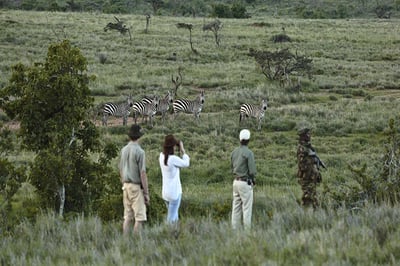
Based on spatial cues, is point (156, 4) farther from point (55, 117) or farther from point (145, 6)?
point (55, 117)

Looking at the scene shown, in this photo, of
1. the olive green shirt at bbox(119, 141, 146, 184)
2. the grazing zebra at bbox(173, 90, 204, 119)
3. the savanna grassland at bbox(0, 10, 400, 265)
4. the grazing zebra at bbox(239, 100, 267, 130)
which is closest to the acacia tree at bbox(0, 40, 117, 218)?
the savanna grassland at bbox(0, 10, 400, 265)

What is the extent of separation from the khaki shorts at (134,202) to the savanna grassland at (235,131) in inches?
11.9

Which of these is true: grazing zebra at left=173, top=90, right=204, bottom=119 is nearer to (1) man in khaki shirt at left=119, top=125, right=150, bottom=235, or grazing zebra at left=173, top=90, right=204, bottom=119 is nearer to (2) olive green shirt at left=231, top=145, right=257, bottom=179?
(2) olive green shirt at left=231, top=145, right=257, bottom=179

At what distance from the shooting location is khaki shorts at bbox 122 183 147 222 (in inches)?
347

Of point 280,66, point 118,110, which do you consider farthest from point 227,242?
point 280,66

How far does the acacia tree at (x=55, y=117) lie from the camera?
37.5 ft

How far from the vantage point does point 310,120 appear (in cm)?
2347

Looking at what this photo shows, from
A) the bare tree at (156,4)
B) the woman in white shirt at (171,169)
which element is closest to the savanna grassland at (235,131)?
the woman in white shirt at (171,169)

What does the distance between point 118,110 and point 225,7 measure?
5307 centimetres

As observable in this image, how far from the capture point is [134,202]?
888 cm

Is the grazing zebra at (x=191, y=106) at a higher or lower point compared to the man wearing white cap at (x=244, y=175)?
higher

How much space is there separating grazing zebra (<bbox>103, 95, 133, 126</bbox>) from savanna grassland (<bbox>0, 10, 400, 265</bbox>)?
569 mm

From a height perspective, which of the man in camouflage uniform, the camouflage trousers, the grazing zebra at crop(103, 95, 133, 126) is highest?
the grazing zebra at crop(103, 95, 133, 126)

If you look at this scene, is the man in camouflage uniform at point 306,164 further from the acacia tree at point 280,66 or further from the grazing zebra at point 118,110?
the acacia tree at point 280,66
